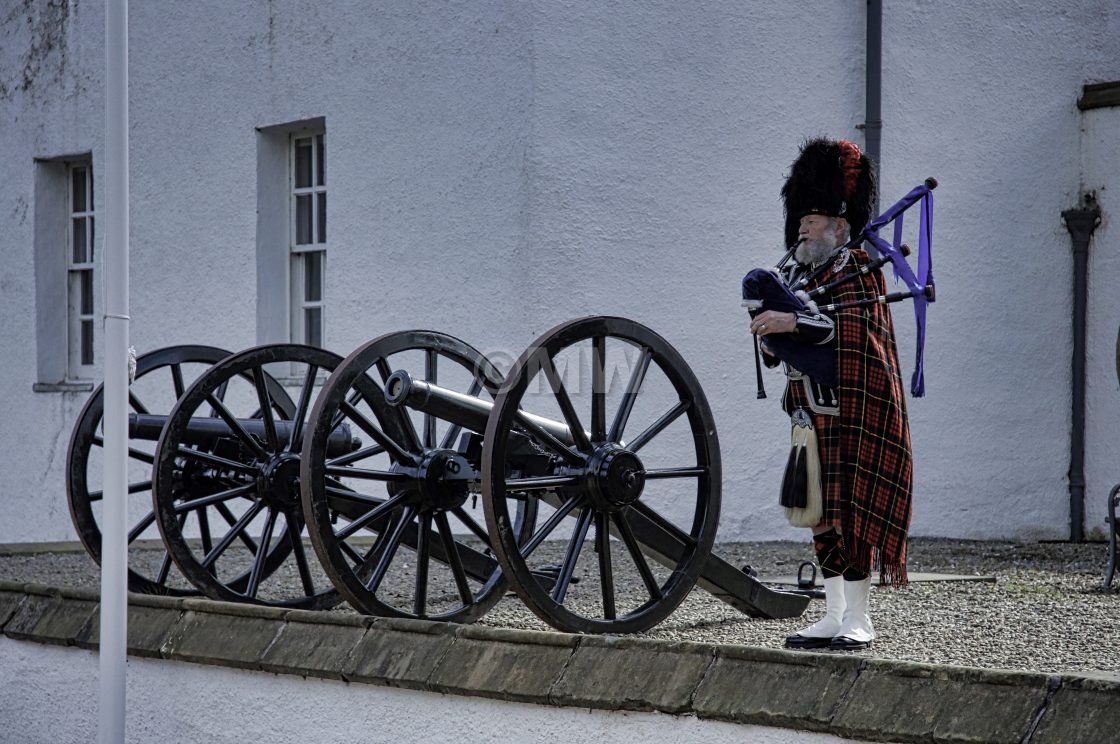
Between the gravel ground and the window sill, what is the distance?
281 centimetres

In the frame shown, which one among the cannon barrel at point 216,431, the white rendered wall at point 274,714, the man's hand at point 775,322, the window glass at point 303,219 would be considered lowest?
the white rendered wall at point 274,714

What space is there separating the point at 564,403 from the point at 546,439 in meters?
0.14

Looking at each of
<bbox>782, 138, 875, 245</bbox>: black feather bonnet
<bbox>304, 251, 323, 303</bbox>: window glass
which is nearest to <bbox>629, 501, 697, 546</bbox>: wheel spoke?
<bbox>782, 138, 875, 245</bbox>: black feather bonnet

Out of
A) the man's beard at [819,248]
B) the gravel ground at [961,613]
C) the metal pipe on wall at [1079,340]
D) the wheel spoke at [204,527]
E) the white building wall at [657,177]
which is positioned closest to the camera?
the gravel ground at [961,613]

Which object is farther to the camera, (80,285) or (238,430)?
(80,285)

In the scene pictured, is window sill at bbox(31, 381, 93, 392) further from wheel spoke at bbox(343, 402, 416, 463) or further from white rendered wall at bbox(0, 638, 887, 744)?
wheel spoke at bbox(343, 402, 416, 463)

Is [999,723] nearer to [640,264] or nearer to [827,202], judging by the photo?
[827,202]

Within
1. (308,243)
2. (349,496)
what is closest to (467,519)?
(349,496)

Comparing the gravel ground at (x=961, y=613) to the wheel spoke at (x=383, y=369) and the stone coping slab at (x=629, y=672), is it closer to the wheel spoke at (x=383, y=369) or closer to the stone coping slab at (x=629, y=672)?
the stone coping slab at (x=629, y=672)

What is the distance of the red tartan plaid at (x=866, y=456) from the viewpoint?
4.59 m

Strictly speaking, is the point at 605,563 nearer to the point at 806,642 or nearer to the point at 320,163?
the point at 806,642

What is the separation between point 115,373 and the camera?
4254 millimetres

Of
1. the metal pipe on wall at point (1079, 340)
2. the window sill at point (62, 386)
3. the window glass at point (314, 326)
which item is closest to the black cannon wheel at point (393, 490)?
the window glass at point (314, 326)

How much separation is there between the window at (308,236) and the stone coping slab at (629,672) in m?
5.20
